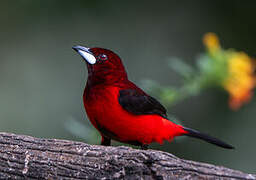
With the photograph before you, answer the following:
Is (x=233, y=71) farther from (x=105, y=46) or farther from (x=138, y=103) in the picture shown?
(x=105, y=46)

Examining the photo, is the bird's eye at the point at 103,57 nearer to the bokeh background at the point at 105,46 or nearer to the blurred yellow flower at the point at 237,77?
the blurred yellow flower at the point at 237,77

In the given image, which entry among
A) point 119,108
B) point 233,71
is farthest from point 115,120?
point 233,71

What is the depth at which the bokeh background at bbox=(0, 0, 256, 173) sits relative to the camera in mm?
6387

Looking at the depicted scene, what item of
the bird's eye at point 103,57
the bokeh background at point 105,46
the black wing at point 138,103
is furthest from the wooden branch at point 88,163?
the bokeh background at point 105,46

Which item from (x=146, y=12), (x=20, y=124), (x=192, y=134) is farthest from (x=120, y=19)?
(x=192, y=134)

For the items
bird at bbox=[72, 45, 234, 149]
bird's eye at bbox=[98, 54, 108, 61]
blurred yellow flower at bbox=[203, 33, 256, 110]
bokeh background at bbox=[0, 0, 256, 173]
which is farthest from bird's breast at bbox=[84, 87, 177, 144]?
bokeh background at bbox=[0, 0, 256, 173]

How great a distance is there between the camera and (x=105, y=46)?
22.2 feet

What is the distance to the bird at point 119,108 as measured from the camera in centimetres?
382

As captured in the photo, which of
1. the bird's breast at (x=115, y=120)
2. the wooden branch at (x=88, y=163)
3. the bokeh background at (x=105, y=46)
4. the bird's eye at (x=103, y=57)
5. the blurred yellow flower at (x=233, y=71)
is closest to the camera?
the wooden branch at (x=88, y=163)

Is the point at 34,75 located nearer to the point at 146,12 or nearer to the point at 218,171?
the point at 146,12

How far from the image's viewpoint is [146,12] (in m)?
7.31

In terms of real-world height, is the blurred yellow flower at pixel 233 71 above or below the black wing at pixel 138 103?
above

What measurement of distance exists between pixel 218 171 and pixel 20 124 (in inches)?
158

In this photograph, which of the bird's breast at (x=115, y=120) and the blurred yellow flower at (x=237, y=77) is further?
the blurred yellow flower at (x=237, y=77)
